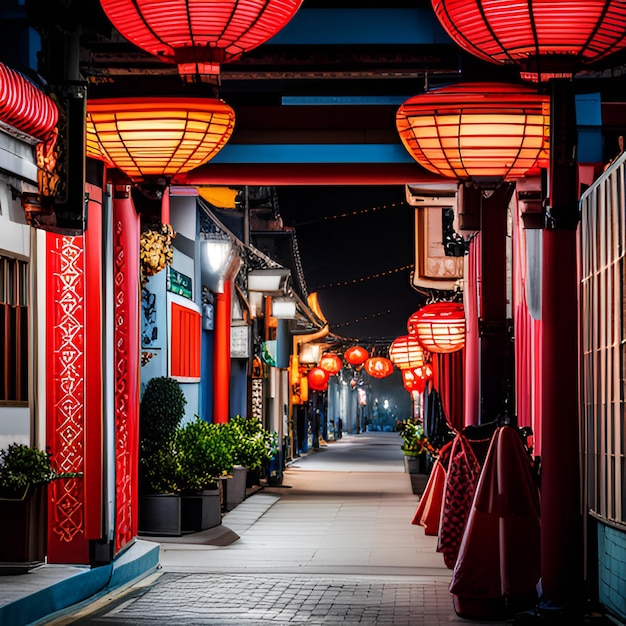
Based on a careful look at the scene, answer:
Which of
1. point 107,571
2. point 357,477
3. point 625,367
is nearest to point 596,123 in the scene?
point 625,367

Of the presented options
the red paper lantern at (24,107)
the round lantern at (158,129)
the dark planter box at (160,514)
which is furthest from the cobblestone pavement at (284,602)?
the red paper lantern at (24,107)

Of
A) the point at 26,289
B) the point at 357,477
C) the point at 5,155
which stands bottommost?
the point at 357,477

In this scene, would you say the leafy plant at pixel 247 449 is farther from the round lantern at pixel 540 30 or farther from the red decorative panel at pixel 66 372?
the round lantern at pixel 540 30

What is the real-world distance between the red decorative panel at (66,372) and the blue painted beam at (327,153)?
8.11 ft

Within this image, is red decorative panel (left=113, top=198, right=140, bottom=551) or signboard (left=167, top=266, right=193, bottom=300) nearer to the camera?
red decorative panel (left=113, top=198, right=140, bottom=551)

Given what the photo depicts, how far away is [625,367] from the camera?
8.13 meters

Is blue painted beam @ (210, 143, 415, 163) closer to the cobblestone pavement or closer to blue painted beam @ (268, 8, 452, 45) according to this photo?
blue painted beam @ (268, 8, 452, 45)

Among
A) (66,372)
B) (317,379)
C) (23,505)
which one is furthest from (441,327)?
(317,379)

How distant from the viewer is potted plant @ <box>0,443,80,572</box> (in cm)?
992

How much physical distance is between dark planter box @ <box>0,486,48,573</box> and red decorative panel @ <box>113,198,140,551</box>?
64.5 inches

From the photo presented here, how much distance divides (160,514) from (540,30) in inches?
448

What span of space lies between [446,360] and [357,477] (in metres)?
11.1

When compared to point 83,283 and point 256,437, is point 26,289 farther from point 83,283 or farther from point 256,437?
point 256,437

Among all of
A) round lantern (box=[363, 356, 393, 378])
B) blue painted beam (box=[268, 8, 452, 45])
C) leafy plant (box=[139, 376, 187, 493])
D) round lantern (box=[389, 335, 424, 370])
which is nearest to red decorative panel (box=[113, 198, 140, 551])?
blue painted beam (box=[268, 8, 452, 45])
